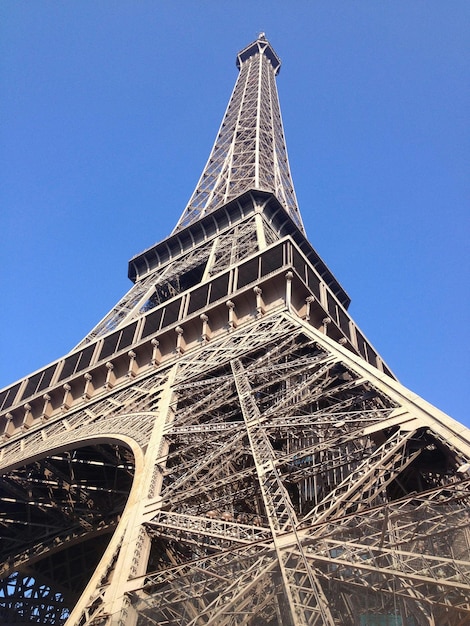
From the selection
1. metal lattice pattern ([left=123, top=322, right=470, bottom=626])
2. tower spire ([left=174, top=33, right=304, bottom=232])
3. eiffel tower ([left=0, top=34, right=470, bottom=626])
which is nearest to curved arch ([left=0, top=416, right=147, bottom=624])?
eiffel tower ([left=0, top=34, right=470, bottom=626])

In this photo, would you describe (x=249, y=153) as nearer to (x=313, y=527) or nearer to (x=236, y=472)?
(x=236, y=472)

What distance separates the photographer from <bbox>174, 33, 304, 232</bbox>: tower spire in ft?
149

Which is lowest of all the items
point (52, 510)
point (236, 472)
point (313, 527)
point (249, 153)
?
point (313, 527)

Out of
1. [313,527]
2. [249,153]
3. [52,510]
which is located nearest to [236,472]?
[313,527]

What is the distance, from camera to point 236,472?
1153 cm

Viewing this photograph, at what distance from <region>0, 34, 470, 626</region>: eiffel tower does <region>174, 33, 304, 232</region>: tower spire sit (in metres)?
10.2

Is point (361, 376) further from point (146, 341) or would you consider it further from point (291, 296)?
point (146, 341)

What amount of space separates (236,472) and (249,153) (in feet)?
142

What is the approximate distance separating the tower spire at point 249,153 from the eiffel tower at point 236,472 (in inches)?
401

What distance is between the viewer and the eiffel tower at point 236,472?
24.0 feet

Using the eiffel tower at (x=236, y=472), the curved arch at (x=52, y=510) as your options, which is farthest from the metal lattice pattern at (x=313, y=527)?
the curved arch at (x=52, y=510)

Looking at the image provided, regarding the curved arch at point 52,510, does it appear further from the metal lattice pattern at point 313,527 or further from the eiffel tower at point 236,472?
the metal lattice pattern at point 313,527

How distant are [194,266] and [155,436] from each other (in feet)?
72.1

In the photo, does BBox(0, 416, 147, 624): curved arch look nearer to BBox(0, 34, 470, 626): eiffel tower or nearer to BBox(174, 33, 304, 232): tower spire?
BBox(0, 34, 470, 626): eiffel tower
